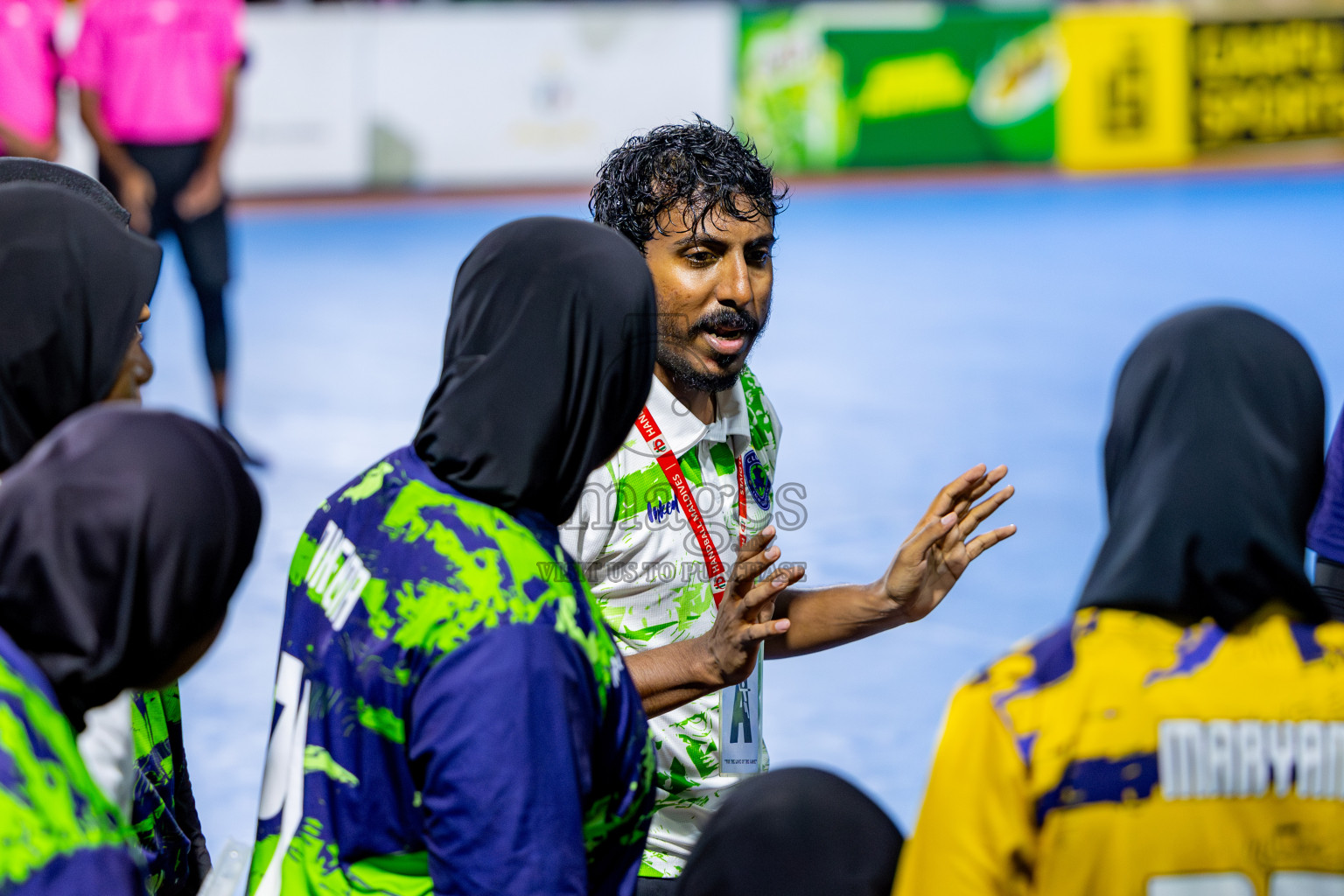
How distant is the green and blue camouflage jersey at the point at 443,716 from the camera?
172cm

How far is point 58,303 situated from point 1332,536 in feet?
8.34

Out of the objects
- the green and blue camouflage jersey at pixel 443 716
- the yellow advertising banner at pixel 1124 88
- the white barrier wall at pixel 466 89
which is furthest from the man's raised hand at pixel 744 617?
the yellow advertising banner at pixel 1124 88

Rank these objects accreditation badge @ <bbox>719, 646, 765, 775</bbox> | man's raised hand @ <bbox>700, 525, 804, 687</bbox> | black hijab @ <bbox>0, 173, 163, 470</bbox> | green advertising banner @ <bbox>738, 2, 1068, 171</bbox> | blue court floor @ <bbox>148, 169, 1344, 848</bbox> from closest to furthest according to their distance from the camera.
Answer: black hijab @ <bbox>0, 173, 163, 470</bbox> < man's raised hand @ <bbox>700, 525, 804, 687</bbox> < accreditation badge @ <bbox>719, 646, 765, 775</bbox> < blue court floor @ <bbox>148, 169, 1344, 848</bbox> < green advertising banner @ <bbox>738, 2, 1068, 171</bbox>

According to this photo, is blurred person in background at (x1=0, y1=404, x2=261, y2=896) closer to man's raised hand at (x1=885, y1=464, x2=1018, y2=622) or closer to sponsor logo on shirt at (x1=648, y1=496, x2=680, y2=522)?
sponsor logo on shirt at (x1=648, y1=496, x2=680, y2=522)

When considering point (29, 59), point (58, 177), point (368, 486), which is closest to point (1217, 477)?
point (368, 486)

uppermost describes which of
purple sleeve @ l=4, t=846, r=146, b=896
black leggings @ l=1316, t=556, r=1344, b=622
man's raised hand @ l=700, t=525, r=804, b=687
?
purple sleeve @ l=4, t=846, r=146, b=896

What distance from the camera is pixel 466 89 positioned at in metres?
16.2

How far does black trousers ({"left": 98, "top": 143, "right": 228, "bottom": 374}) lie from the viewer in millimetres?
7645

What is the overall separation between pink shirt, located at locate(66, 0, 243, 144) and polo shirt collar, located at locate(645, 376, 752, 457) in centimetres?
595

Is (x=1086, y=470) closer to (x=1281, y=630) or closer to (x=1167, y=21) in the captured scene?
(x=1281, y=630)

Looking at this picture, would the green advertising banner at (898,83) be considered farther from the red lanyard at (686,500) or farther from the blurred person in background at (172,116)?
the red lanyard at (686,500)

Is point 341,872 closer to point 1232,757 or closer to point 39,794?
point 39,794

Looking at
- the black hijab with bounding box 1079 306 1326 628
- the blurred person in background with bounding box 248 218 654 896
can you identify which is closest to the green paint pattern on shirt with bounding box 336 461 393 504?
the blurred person in background with bounding box 248 218 654 896

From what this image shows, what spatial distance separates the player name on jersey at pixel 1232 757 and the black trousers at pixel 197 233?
6716 millimetres
